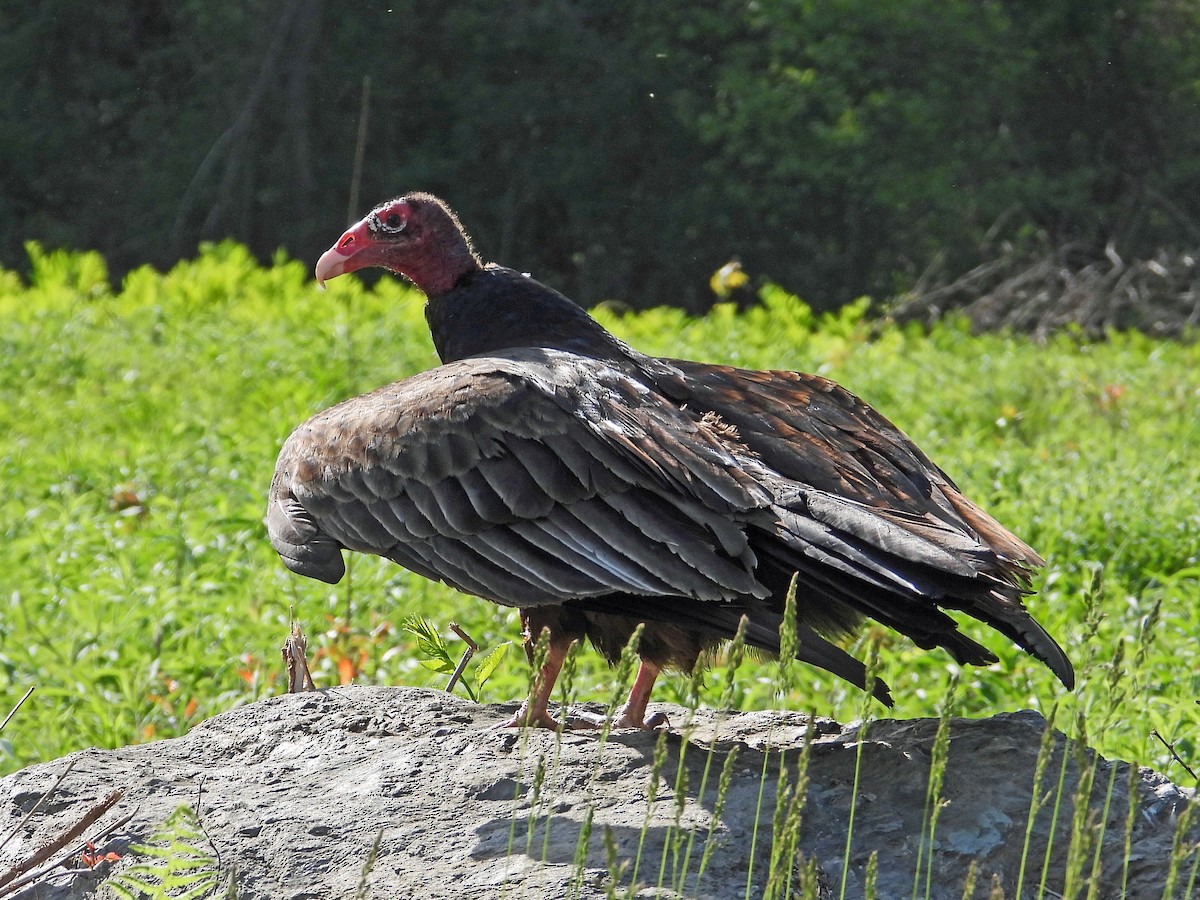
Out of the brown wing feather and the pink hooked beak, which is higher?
the pink hooked beak

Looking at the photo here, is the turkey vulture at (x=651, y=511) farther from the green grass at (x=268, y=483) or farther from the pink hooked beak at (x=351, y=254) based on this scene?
the pink hooked beak at (x=351, y=254)

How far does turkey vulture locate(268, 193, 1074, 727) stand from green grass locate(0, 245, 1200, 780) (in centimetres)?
18

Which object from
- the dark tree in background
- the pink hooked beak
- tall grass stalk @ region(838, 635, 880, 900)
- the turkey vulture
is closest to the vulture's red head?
the pink hooked beak

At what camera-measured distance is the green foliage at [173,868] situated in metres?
2.29

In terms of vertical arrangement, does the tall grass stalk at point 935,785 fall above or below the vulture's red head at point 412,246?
below

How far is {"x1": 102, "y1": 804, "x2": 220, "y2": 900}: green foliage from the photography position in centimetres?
229

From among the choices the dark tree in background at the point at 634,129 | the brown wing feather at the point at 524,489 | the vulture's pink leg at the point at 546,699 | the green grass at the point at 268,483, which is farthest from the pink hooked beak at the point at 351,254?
the dark tree in background at the point at 634,129

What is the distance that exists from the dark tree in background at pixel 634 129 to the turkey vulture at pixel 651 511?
13.3m

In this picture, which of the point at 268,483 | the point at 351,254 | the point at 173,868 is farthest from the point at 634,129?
the point at 173,868

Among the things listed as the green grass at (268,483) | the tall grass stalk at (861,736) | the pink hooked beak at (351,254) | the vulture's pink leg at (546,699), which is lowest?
the green grass at (268,483)

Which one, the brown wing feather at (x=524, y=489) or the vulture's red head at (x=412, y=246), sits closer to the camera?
the brown wing feather at (x=524, y=489)

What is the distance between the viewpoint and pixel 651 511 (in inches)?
111

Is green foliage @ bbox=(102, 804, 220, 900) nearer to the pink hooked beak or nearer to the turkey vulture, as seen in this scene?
the turkey vulture

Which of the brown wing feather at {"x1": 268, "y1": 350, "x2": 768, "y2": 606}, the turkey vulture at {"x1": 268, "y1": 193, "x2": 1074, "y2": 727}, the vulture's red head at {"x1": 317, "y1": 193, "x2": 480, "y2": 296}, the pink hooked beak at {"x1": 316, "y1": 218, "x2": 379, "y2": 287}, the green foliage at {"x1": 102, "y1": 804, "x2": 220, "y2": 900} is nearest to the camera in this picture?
the green foliage at {"x1": 102, "y1": 804, "x2": 220, "y2": 900}
